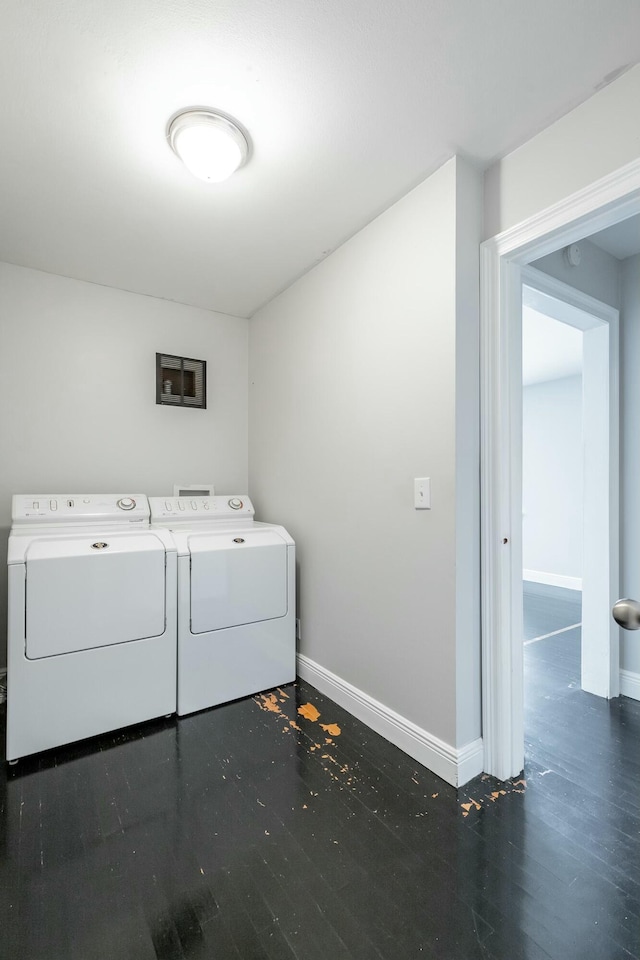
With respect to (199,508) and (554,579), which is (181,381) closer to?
(199,508)

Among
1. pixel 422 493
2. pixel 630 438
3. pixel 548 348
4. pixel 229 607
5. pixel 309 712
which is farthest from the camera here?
pixel 548 348

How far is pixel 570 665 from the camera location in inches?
112

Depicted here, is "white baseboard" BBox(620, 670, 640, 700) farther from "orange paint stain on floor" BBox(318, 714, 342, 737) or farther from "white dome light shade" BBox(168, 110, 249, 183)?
"white dome light shade" BBox(168, 110, 249, 183)

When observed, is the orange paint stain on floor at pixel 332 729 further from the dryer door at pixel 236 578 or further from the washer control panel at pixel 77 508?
the washer control panel at pixel 77 508

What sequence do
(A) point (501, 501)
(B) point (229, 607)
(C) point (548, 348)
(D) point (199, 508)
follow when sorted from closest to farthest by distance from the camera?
(A) point (501, 501), (B) point (229, 607), (D) point (199, 508), (C) point (548, 348)

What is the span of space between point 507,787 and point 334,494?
1.45 m

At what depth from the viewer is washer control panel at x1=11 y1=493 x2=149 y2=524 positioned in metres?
2.34

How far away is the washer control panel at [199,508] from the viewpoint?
8.91ft

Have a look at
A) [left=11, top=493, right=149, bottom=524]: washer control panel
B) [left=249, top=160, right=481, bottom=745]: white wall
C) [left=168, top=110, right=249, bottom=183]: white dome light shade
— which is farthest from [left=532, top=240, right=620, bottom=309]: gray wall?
[left=11, top=493, right=149, bottom=524]: washer control panel

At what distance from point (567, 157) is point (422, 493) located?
1.27 metres

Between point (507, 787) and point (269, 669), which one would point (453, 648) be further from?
point (269, 669)

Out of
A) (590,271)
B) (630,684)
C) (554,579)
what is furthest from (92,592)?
(554,579)

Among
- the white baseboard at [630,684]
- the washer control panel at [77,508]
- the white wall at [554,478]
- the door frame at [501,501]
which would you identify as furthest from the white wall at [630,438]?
the white wall at [554,478]

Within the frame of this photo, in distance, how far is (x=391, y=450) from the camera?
6.68 feet
